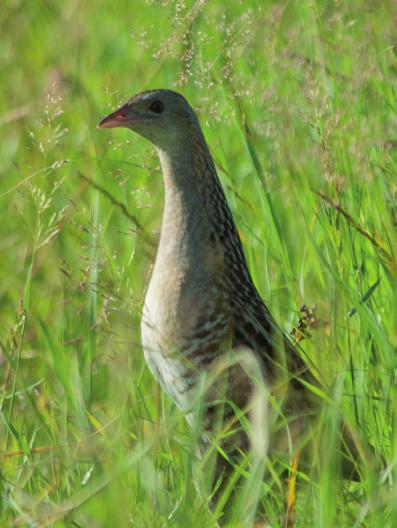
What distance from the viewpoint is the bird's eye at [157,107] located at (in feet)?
11.7

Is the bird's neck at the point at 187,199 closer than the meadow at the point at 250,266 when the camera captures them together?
No

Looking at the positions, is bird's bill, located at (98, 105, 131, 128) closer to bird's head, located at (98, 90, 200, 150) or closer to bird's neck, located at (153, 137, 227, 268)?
bird's head, located at (98, 90, 200, 150)

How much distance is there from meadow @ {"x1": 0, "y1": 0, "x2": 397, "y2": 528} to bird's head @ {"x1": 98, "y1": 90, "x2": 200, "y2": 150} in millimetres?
66

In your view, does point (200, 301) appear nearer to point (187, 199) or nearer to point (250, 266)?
point (187, 199)

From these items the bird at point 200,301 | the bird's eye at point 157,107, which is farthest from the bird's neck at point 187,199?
the bird's eye at point 157,107

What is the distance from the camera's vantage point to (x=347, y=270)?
134 inches

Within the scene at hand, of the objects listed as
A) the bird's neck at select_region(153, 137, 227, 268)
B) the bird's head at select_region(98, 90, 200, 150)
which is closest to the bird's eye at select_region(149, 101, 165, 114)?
the bird's head at select_region(98, 90, 200, 150)

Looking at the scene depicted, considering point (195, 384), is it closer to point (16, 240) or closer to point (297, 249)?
point (297, 249)

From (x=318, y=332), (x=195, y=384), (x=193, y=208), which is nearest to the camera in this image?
(x=318, y=332)

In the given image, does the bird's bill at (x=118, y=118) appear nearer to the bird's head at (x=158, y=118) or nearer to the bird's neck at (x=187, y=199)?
the bird's head at (x=158, y=118)

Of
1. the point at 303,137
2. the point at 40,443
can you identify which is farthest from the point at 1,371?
the point at 303,137

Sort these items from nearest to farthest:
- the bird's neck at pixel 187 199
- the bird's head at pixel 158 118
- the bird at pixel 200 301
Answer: the bird at pixel 200 301
the bird's neck at pixel 187 199
the bird's head at pixel 158 118

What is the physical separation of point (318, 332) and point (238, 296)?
0.48 m

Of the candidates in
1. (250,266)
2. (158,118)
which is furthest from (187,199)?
(250,266)
